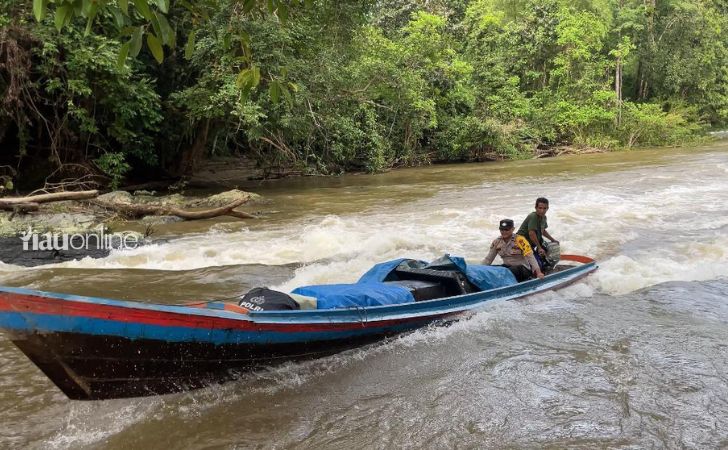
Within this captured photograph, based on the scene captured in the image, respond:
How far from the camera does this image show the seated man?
6793 millimetres

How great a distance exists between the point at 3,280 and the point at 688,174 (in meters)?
18.9

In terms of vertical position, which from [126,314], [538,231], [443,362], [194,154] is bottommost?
[443,362]

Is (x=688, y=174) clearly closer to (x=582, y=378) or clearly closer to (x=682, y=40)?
(x=582, y=378)

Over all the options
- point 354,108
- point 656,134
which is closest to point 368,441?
point 354,108

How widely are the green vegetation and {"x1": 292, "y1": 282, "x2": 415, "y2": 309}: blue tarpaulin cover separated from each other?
1765 millimetres

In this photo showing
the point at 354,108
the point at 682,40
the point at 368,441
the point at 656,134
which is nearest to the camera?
the point at 368,441

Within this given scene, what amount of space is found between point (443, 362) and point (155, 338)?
250 centimetres

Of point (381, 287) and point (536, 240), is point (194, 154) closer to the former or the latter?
point (536, 240)

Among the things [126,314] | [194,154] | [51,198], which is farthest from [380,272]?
[194,154]

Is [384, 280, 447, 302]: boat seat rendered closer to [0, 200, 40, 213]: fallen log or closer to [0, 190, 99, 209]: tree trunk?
[0, 190, 99, 209]: tree trunk

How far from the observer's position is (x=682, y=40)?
118 ft

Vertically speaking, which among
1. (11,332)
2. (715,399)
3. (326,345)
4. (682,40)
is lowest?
(715,399)

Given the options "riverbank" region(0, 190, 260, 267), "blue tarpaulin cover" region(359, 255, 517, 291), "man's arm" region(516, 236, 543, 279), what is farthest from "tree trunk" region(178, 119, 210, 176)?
"blue tarpaulin cover" region(359, 255, 517, 291)

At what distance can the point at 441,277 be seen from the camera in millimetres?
5754
